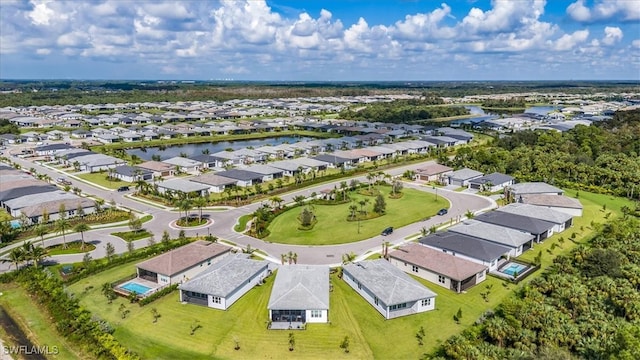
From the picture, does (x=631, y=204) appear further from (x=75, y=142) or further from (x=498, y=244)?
(x=75, y=142)

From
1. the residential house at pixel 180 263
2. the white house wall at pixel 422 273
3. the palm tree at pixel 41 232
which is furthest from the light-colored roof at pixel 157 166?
the white house wall at pixel 422 273

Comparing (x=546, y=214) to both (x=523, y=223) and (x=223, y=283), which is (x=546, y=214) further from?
(x=223, y=283)

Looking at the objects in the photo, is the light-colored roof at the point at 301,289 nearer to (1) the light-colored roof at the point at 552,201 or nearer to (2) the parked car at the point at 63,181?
(1) the light-colored roof at the point at 552,201

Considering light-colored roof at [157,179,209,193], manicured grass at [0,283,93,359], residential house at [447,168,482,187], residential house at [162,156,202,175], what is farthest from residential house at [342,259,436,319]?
residential house at [162,156,202,175]

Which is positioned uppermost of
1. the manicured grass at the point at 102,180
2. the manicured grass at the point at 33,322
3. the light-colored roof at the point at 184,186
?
the light-colored roof at the point at 184,186

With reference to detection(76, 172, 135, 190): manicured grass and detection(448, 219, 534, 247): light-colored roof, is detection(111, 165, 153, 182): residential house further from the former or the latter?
detection(448, 219, 534, 247): light-colored roof

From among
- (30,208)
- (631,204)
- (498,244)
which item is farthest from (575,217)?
(30,208)

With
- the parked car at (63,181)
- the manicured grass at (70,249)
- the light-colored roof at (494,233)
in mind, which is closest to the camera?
the light-colored roof at (494,233)
